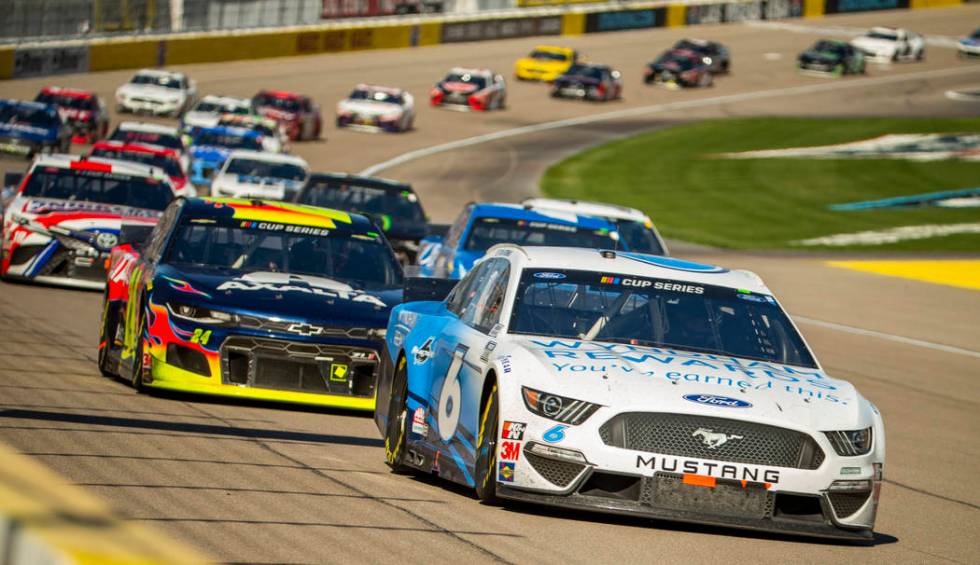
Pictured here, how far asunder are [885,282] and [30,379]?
17.2 meters

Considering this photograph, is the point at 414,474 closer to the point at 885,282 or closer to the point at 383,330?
the point at 383,330

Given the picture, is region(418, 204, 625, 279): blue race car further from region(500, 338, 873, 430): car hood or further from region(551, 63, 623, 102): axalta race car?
region(551, 63, 623, 102): axalta race car

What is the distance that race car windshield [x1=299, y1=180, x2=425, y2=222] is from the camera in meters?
22.8

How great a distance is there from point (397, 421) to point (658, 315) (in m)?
1.60

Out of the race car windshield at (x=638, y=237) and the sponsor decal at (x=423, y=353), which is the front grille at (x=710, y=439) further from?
the race car windshield at (x=638, y=237)

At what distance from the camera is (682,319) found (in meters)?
8.91

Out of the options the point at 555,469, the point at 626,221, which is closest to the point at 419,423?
the point at 555,469

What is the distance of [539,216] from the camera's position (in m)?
17.3

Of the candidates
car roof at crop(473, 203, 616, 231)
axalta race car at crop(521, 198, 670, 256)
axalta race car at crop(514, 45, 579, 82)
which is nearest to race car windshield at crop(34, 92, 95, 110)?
axalta race car at crop(521, 198, 670, 256)

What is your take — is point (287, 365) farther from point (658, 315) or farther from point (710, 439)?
point (710, 439)

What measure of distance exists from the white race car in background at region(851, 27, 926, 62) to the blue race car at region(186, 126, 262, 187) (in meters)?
43.6

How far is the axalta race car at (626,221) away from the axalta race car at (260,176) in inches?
395

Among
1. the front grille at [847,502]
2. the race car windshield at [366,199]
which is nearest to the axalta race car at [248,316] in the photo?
the front grille at [847,502]

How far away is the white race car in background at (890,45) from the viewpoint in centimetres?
7375
